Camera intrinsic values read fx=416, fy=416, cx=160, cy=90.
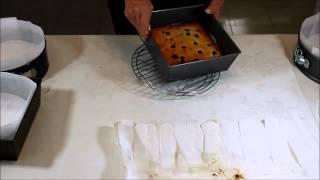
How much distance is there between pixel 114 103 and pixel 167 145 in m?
0.17

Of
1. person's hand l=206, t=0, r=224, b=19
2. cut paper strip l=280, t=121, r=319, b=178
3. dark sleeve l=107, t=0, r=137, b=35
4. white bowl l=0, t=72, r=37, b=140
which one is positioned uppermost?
person's hand l=206, t=0, r=224, b=19

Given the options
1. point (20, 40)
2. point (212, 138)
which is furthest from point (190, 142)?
point (20, 40)

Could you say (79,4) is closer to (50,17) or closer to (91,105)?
(50,17)

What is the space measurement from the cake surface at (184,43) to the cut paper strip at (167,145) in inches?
5.6

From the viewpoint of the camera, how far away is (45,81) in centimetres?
90

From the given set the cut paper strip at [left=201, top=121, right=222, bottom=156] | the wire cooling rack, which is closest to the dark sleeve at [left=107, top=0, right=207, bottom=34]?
the wire cooling rack

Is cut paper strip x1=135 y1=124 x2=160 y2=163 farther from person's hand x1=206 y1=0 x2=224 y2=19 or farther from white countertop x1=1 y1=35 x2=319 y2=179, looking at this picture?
person's hand x1=206 y1=0 x2=224 y2=19

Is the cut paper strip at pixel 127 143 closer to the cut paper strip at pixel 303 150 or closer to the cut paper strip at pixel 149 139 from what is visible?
the cut paper strip at pixel 149 139

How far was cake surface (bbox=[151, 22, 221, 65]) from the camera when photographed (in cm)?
86

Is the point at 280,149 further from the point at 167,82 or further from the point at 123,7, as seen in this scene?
the point at 123,7

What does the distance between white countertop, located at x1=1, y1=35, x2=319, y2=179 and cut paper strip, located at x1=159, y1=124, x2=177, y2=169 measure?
39 mm

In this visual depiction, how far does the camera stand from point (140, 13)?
0.87m

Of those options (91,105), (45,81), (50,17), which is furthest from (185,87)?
(50,17)

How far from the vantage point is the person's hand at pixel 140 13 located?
0.87 meters
